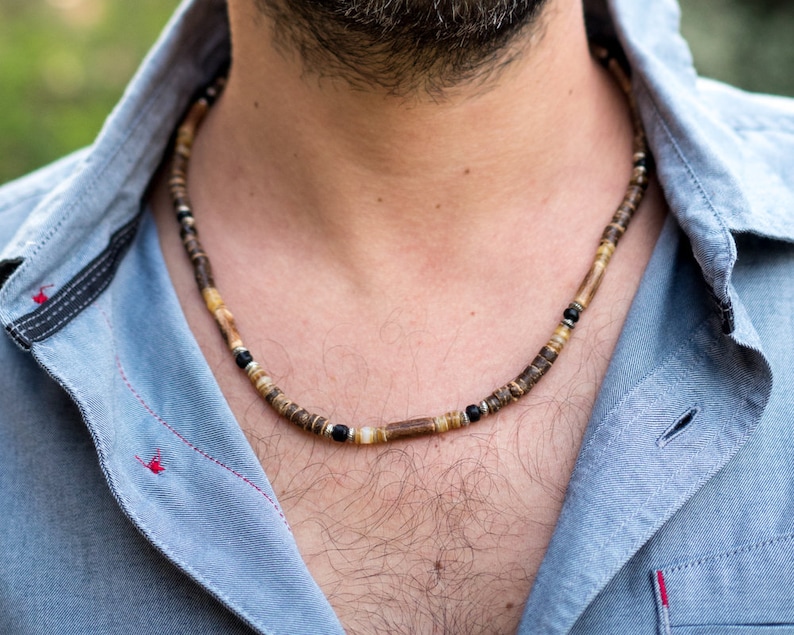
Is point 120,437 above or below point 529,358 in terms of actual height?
above

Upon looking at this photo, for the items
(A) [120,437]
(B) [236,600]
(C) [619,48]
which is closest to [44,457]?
(A) [120,437]

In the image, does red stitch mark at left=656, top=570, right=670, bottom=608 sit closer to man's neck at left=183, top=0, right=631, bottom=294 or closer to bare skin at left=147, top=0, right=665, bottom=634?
bare skin at left=147, top=0, right=665, bottom=634

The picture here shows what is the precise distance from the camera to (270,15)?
1.91 metres

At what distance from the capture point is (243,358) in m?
1.92

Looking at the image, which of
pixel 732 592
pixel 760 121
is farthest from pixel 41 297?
pixel 760 121

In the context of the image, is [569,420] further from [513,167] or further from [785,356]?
[513,167]

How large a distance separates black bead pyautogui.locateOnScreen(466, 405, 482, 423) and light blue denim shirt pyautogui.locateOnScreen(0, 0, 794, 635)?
250 millimetres

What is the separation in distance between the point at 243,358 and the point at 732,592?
1.13 m

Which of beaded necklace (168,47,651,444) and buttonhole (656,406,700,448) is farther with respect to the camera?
beaded necklace (168,47,651,444)

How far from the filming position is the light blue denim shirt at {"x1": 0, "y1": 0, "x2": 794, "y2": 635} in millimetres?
1545

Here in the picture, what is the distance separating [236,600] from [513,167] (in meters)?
1.15

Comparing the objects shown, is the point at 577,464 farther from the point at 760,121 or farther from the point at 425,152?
the point at 760,121

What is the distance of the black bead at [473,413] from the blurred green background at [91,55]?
12.4 ft

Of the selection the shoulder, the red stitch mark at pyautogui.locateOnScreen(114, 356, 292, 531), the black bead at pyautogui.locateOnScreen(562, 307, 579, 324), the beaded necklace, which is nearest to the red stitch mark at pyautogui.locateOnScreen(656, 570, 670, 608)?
the beaded necklace
